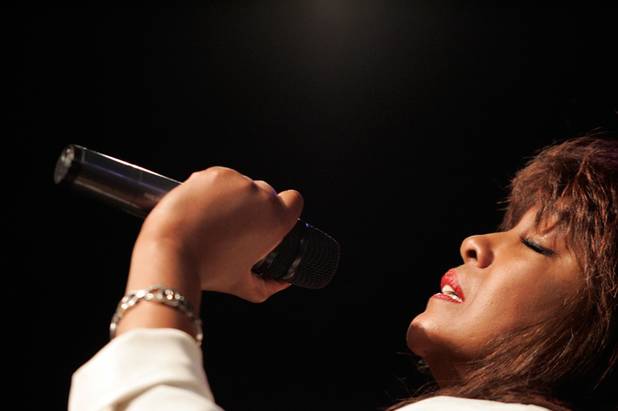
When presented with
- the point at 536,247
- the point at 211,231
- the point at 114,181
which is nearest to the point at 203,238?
the point at 211,231

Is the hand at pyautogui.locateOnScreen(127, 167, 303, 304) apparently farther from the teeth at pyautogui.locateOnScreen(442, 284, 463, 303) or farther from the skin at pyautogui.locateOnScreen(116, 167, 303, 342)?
the teeth at pyautogui.locateOnScreen(442, 284, 463, 303)

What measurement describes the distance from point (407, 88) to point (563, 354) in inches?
41.0

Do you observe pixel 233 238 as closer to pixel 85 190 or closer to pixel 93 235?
pixel 85 190

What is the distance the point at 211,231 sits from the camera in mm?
635

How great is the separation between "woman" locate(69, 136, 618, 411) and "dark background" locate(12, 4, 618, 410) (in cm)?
57

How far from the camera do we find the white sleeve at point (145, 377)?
0.49 m

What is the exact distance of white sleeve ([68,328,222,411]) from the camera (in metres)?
0.49

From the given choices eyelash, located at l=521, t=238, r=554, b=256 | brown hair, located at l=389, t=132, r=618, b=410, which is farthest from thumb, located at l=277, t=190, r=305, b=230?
eyelash, located at l=521, t=238, r=554, b=256

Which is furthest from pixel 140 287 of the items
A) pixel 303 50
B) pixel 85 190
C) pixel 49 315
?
pixel 303 50

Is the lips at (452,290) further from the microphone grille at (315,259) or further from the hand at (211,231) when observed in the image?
the hand at (211,231)

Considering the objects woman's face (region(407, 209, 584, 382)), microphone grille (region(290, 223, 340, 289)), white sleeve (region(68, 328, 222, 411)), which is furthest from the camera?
woman's face (region(407, 209, 584, 382))

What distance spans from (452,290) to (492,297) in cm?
8

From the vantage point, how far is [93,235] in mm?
1770

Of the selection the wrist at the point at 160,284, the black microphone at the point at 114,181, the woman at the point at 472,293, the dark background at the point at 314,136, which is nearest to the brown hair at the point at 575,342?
the woman at the point at 472,293
